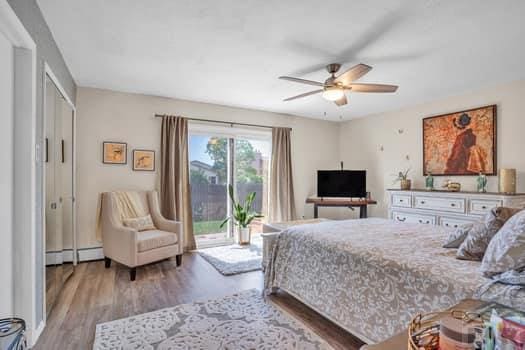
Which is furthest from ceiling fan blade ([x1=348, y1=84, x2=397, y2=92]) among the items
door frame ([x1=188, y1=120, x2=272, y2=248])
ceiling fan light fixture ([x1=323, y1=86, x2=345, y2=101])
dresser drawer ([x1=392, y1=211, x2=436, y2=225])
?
door frame ([x1=188, y1=120, x2=272, y2=248])

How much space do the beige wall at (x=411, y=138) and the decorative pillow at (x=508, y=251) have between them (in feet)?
9.31

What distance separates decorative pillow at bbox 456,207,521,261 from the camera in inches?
65.9

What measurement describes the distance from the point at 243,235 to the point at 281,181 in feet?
4.25

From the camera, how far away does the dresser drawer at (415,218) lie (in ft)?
13.3

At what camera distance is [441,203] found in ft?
13.0

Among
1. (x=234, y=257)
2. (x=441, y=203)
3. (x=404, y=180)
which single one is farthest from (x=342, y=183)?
(x=234, y=257)

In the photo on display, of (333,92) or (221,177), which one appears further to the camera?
(221,177)

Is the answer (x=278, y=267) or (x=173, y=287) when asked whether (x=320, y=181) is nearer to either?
(x=278, y=267)

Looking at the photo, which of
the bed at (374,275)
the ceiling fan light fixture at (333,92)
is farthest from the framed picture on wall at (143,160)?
the ceiling fan light fixture at (333,92)

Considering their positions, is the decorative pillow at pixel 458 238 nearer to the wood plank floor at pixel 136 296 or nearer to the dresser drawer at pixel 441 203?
the wood plank floor at pixel 136 296

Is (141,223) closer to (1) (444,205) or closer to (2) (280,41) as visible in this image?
(2) (280,41)

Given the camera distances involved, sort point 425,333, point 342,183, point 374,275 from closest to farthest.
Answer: point 425,333 → point 374,275 → point 342,183

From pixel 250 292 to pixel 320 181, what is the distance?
3042 millimetres

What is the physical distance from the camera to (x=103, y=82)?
370 centimetres
